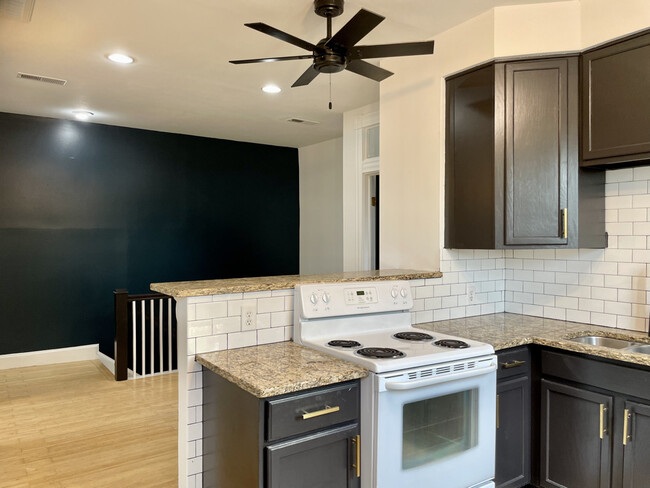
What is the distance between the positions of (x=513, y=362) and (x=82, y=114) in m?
4.78

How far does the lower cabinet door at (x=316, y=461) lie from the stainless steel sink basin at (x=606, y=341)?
4.70 feet

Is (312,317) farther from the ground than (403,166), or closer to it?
closer to it

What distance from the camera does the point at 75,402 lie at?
395 cm

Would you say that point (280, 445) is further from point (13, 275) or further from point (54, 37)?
point (13, 275)

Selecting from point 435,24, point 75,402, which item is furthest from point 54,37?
point 75,402

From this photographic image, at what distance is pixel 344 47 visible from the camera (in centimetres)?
228

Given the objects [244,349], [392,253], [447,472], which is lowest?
[447,472]

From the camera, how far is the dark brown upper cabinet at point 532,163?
8.19 feet

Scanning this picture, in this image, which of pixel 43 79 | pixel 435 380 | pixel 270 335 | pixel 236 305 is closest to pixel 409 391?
pixel 435 380

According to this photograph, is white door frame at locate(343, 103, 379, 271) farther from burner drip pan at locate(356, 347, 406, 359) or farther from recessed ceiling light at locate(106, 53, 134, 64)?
burner drip pan at locate(356, 347, 406, 359)

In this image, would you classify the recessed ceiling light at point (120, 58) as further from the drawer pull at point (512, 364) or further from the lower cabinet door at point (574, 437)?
the lower cabinet door at point (574, 437)

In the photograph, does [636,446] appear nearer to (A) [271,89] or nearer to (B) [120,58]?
(A) [271,89]

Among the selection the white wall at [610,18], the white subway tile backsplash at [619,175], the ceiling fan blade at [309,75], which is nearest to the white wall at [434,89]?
the white wall at [610,18]

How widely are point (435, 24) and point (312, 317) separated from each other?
192 cm
